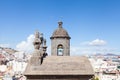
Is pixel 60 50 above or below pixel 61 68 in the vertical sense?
above

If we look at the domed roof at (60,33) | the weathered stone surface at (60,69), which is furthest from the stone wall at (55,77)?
the domed roof at (60,33)

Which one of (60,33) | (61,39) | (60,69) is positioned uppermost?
(60,33)

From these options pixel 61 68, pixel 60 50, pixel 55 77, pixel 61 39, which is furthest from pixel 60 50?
pixel 55 77

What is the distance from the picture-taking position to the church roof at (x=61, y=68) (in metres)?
14.4

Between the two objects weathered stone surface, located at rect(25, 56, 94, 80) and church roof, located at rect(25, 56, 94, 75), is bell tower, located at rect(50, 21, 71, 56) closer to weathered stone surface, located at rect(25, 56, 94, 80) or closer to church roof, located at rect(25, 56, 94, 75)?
church roof, located at rect(25, 56, 94, 75)

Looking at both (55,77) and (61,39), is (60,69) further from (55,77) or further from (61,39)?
(61,39)

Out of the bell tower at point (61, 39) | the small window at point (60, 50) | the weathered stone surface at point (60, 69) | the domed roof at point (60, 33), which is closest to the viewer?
the weathered stone surface at point (60, 69)

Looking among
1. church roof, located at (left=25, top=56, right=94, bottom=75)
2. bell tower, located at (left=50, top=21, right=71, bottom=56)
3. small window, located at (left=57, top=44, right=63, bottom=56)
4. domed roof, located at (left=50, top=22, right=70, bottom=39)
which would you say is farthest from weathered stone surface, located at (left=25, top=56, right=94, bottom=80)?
domed roof, located at (left=50, top=22, right=70, bottom=39)

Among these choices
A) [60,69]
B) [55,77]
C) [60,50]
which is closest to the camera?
[55,77]

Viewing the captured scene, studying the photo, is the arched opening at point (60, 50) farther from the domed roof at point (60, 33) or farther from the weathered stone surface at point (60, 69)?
the weathered stone surface at point (60, 69)

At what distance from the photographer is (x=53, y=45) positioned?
24.7m

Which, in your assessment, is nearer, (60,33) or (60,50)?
(60,50)

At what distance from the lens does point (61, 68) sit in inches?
571

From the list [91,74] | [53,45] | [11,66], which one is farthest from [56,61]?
[11,66]
